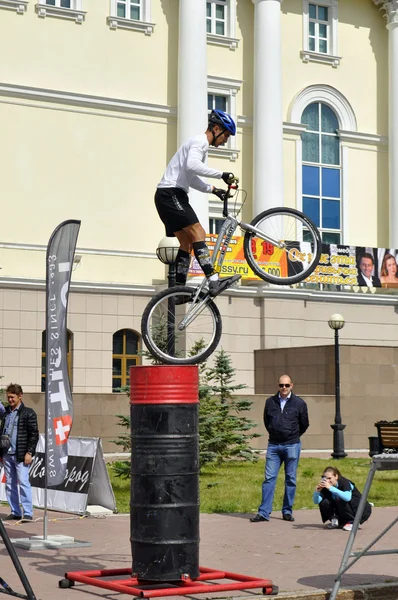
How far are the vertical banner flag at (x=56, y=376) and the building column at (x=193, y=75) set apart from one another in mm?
26688

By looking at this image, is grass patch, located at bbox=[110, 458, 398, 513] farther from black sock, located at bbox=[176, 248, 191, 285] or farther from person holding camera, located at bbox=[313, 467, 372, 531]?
black sock, located at bbox=[176, 248, 191, 285]

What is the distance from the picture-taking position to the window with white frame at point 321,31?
46281mm

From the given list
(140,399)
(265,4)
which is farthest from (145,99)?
(140,399)

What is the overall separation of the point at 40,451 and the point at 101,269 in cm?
2128

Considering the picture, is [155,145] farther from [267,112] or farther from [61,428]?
[61,428]

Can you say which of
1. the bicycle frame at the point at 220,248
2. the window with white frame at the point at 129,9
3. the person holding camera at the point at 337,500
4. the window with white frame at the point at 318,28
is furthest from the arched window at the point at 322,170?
the bicycle frame at the point at 220,248

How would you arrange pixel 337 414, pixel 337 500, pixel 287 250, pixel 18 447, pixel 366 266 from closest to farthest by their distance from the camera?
pixel 287 250
pixel 337 500
pixel 18 447
pixel 337 414
pixel 366 266

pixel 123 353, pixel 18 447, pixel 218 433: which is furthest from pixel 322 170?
pixel 18 447

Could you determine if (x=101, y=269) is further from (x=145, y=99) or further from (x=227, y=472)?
(x=227, y=472)

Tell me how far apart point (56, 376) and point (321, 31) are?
34928 mm

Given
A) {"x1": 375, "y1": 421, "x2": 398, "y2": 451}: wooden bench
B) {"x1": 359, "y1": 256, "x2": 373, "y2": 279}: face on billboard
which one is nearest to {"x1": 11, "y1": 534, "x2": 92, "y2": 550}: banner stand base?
{"x1": 375, "y1": 421, "x2": 398, "y2": 451}: wooden bench

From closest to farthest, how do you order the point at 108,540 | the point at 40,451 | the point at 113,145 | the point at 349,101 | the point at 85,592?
the point at 85,592 → the point at 108,540 → the point at 40,451 → the point at 113,145 → the point at 349,101

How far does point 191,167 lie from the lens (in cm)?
1072

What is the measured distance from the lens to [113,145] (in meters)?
41.6
